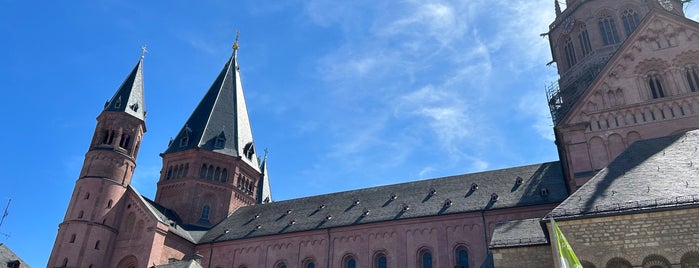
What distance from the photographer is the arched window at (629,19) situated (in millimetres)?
40000

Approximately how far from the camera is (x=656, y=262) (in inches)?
603

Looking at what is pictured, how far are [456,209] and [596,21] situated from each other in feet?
70.3

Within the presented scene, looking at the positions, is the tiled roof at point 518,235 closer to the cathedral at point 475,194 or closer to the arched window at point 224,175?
the cathedral at point 475,194

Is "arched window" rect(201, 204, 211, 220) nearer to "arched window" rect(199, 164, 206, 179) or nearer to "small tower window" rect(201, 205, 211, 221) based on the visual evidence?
"small tower window" rect(201, 205, 211, 221)

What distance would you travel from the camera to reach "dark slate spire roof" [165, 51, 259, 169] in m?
47.8

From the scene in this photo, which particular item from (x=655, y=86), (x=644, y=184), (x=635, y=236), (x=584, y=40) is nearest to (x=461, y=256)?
(x=655, y=86)

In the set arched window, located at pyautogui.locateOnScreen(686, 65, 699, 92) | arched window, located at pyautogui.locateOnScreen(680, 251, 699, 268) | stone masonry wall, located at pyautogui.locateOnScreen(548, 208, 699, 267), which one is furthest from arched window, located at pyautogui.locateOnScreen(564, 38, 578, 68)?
arched window, located at pyautogui.locateOnScreen(680, 251, 699, 268)

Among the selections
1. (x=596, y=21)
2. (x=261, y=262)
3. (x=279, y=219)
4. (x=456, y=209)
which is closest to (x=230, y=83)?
(x=279, y=219)

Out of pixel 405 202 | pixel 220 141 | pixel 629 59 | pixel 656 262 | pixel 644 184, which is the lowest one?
pixel 656 262

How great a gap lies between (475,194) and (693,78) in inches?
Answer: 592

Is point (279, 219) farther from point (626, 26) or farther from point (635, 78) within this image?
point (626, 26)

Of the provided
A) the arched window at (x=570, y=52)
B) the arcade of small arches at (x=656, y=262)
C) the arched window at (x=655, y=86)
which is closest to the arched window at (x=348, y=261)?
the arcade of small arches at (x=656, y=262)

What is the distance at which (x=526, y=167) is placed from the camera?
37375 millimetres

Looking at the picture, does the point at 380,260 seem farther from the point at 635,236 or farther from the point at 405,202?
the point at 635,236
